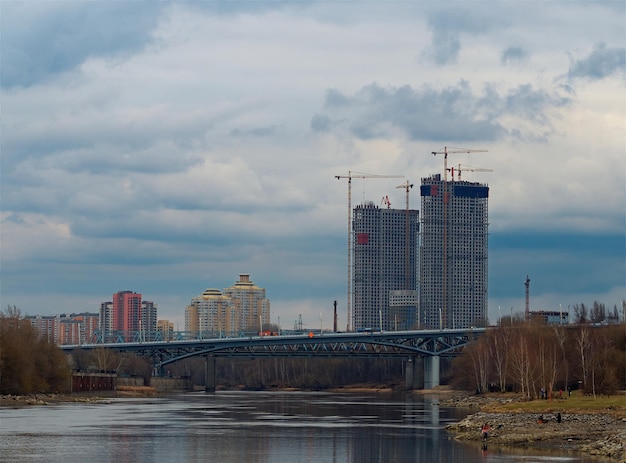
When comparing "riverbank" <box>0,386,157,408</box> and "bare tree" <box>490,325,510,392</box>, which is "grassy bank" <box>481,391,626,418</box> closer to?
"bare tree" <box>490,325,510,392</box>

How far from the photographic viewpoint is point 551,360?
351 feet

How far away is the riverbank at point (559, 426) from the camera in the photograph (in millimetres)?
62366

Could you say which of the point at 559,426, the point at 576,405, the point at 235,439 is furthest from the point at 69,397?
the point at 559,426

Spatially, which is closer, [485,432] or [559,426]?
[485,432]

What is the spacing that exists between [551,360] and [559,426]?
119 ft

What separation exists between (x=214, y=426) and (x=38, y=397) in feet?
159

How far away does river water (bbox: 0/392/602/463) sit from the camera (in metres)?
59.1

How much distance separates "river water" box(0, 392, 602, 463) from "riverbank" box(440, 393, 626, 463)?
1808 millimetres

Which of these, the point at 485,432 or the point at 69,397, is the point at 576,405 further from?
the point at 69,397

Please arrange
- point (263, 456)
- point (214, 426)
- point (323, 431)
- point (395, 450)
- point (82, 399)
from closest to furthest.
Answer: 1. point (263, 456)
2. point (395, 450)
3. point (323, 431)
4. point (214, 426)
5. point (82, 399)

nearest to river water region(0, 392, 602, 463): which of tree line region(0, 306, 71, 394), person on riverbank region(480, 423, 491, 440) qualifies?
person on riverbank region(480, 423, 491, 440)

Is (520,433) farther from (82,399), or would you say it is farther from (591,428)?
(82,399)

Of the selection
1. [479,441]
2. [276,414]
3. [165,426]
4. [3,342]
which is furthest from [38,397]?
[479,441]

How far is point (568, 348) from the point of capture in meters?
121
